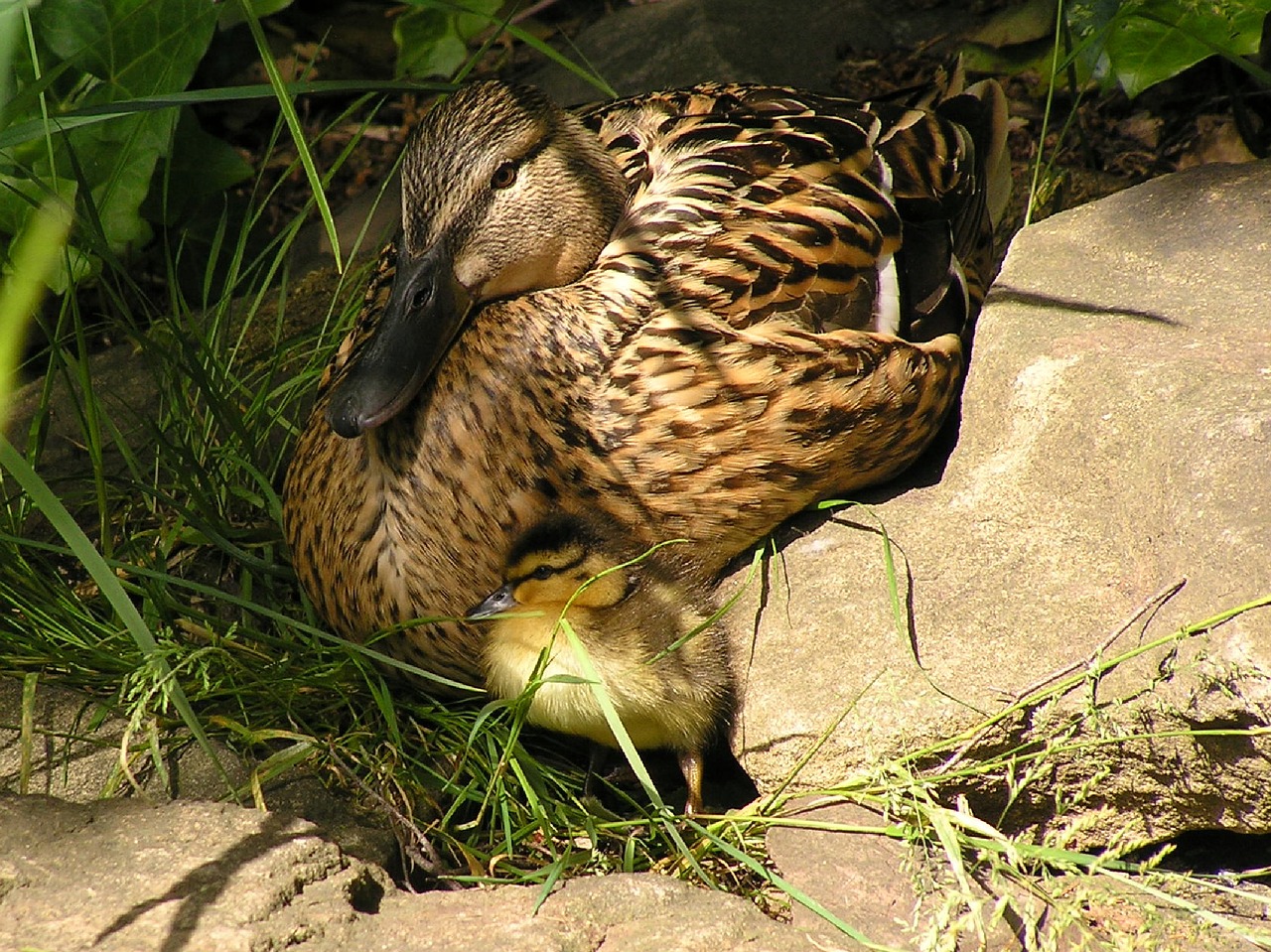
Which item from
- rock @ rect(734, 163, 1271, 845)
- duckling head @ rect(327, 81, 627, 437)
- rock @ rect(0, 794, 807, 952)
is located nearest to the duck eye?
duckling head @ rect(327, 81, 627, 437)

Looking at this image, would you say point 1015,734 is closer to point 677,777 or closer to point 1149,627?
point 1149,627

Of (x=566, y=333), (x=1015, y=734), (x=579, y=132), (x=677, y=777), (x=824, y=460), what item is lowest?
(x=677, y=777)

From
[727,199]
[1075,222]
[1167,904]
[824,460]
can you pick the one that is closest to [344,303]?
[727,199]

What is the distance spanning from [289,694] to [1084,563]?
1585 mm

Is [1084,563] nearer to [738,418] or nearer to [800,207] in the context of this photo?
[738,418]

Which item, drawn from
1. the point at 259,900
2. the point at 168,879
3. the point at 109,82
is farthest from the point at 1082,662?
the point at 109,82

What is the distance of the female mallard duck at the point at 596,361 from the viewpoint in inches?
102

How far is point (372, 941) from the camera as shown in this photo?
1996mm

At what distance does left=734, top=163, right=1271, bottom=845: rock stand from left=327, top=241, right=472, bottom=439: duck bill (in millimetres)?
786

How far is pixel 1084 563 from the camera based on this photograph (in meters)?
2.42

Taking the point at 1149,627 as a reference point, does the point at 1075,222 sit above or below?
→ above

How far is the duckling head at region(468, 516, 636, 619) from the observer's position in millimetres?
2520

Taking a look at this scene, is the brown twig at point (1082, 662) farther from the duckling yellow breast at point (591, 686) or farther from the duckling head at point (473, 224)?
the duckling head at point (473, 224)

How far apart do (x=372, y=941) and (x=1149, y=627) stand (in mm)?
1330
